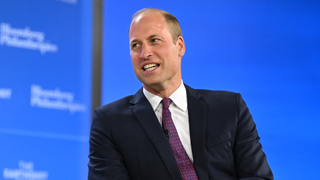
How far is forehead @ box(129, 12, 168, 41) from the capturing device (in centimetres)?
167

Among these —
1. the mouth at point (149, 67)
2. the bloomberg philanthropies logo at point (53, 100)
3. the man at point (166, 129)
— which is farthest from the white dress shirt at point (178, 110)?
the bloomberg philanthropies logo at point (53, 100)

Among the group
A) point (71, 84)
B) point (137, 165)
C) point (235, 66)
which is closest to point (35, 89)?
point (71, 84)

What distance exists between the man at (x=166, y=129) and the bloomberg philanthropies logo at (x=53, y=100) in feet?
3.12

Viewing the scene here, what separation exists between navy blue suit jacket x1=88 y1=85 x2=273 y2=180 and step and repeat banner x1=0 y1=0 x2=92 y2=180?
94 centimetres

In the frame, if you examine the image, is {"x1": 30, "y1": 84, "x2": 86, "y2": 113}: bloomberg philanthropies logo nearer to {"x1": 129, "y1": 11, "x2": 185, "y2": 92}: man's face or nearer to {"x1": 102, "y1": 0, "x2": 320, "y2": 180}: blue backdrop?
{"x1": 102, "y1": 0, "x2": 320, "y2": 180}: blue backdrop

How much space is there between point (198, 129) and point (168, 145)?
→ 0.53 feet

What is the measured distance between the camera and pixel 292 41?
11.0 feet

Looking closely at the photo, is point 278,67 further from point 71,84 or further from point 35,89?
point 35,89

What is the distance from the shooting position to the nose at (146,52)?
1633 millimetres

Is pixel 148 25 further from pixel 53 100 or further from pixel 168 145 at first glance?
pixel 53 100

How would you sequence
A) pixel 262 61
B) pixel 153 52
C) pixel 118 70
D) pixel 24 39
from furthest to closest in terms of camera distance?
pixel 262 61 < pixel 118 70 < pixel 24 39 < pixel 153 52

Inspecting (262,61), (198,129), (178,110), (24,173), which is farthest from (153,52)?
(262,61)

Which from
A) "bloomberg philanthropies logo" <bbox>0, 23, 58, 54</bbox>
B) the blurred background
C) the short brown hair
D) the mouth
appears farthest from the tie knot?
"bloomberg philanthropies logo" <bbox>0, 23, 58, 54</bbox>

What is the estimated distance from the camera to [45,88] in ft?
8.20
